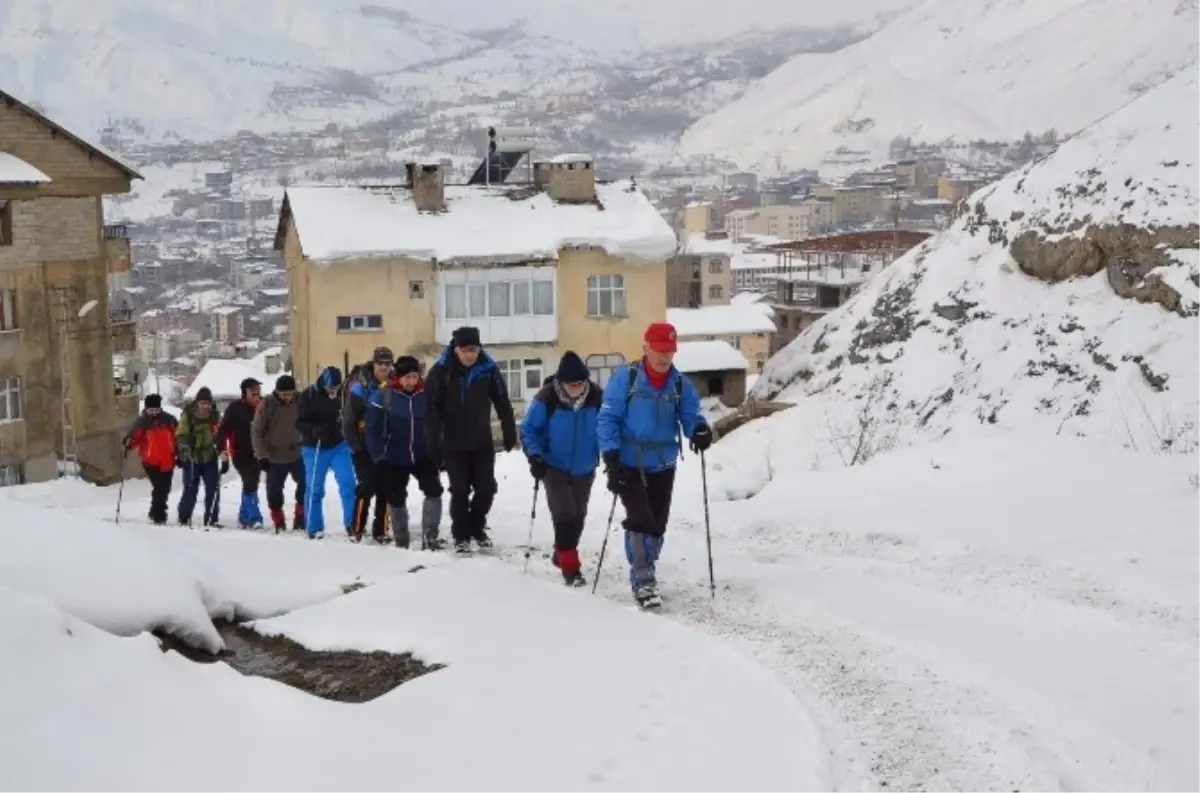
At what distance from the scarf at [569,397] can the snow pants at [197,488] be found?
6.28m

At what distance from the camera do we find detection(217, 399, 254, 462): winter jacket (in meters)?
13.4

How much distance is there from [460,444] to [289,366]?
34990mm

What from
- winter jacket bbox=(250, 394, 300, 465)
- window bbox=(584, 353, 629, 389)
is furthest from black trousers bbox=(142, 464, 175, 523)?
window bbox=(584, 353, 629, 389)

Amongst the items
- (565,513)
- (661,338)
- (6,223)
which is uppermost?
(6,223)

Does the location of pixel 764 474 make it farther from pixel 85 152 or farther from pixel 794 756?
pixel 85 152

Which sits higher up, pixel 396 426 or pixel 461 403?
pixel 461 403

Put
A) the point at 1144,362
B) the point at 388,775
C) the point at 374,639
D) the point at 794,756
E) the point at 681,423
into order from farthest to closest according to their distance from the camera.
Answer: the point at 1144,362 < the point at 681,423 < the point at 374,639 < the point at 794,756 < the point at 388,775

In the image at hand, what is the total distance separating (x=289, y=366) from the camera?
4353 cm

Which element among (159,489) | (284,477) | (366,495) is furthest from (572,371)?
(159,489)

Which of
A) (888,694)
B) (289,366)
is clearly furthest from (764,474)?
(289,366)

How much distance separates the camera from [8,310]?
1264 inches

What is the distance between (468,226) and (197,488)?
24.3 m

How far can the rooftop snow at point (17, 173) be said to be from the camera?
30.0 metres

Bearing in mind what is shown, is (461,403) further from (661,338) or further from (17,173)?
(17,173)
